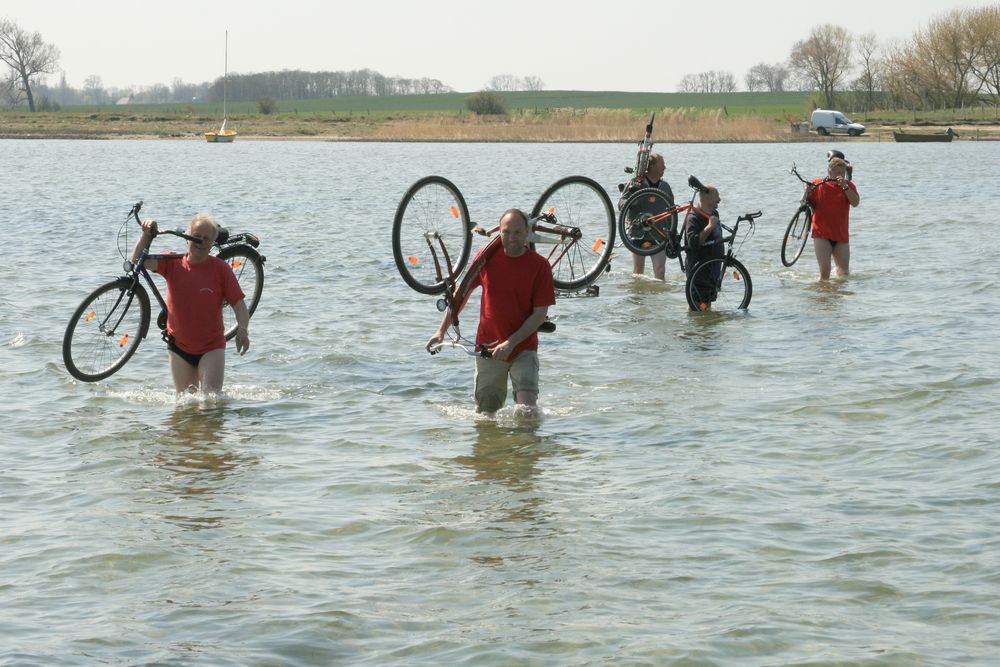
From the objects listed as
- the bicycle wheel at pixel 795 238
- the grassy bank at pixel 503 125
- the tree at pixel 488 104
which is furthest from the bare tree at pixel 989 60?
the bicycle wheel at pixel 795 238

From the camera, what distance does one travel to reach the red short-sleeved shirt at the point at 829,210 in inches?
742

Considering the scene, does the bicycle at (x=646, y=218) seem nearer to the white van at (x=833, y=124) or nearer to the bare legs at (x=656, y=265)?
the bare legs at (x=656, y=265)

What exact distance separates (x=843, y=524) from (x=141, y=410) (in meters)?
6.50

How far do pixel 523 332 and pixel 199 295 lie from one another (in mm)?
2759

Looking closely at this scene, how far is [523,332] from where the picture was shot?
416 inches

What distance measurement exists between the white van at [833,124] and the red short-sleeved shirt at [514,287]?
92813 millimetres

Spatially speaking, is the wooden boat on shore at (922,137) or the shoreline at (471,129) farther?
the shoreline at (471,129)

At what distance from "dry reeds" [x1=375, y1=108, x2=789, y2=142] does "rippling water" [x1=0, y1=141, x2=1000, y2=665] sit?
245ft

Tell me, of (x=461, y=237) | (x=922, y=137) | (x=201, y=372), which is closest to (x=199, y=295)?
(x=201, y=372)

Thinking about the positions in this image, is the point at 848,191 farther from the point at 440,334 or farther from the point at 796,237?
the point at 440,334

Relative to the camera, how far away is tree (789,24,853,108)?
136m

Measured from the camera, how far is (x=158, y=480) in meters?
9.80

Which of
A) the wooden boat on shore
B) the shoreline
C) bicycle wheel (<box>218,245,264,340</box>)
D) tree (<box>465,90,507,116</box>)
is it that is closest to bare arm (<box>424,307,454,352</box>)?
bicycle wheel (<box>218,245,264,340</box>)

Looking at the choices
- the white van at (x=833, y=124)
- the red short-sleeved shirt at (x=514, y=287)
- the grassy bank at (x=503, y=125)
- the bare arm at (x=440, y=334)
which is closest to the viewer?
the red short-sleeved shirt at (x=514, y=287)
